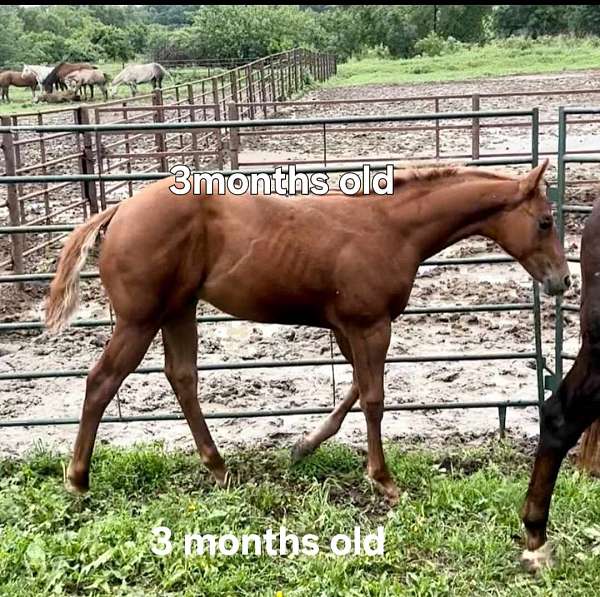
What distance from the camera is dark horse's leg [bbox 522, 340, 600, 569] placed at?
3066 mm

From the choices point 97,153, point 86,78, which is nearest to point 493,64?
point 86,78

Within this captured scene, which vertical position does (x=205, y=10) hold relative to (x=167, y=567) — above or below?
above

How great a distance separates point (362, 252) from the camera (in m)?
3.58

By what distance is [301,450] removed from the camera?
3986 mm

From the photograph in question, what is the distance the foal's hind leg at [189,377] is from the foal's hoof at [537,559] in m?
1.39

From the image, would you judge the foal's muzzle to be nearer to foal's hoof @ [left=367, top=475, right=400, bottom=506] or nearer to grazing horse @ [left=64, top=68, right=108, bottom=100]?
foal's hoof @ [left=367, top=475, right=400, bottom=506]

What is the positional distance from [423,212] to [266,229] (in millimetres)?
691

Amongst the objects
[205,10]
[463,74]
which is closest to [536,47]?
[463,74]

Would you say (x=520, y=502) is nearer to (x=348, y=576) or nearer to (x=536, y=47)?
(x=348, y=576)

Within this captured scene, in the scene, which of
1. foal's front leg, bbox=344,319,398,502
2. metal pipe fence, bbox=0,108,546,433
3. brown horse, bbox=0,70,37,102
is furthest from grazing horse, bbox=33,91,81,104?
foal's front leg, bbox=344,319,398,502

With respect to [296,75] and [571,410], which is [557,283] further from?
[296,75]

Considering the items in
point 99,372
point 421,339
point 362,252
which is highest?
point 362,252

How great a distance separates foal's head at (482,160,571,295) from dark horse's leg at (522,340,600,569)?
570 mm

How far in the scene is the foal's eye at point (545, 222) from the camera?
3.55m
